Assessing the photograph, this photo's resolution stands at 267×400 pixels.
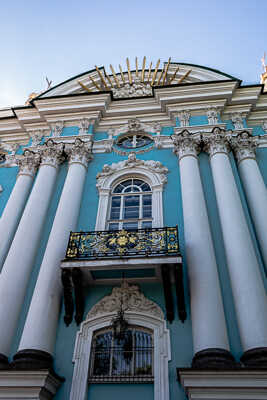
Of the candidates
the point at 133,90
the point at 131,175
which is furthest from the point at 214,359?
the point at 133,90

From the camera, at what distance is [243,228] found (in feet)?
27.8

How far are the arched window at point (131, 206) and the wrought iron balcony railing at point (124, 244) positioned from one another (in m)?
1.36

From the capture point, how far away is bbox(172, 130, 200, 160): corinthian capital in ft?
35.9

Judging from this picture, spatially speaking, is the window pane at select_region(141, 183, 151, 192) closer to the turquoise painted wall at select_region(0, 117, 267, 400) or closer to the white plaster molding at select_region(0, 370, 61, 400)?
the turquoise painted wall at select_region(0, 117, 267, 400)

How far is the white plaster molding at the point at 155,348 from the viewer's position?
6.79m

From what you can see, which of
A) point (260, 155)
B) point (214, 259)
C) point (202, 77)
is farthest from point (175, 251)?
point (202, 77)

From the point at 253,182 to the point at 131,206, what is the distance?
384 cm

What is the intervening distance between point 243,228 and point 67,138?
7331 mm

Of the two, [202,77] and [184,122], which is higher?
[202,77]

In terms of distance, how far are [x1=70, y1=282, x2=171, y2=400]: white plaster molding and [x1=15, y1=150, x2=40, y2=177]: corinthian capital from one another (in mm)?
5828

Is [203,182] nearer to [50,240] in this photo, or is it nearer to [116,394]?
[50,240]

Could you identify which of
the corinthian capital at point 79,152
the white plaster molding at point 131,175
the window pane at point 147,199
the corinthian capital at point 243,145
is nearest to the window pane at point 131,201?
the window pane at point 147,199

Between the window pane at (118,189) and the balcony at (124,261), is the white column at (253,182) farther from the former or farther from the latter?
the window pane at (118,189)

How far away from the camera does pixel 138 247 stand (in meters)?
7.91
